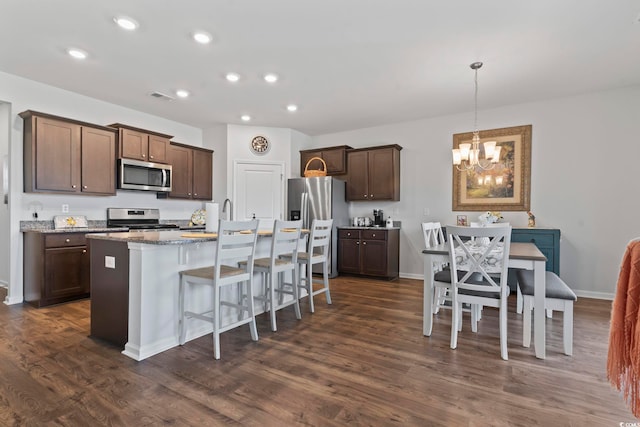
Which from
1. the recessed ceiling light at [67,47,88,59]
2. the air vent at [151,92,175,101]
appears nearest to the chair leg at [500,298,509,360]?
the recessed ceiling light at [67,47,88,59]

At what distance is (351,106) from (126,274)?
11.8 ft

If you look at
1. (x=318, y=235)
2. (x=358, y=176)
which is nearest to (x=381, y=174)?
(x=358, y=176)

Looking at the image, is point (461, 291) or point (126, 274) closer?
point (126, 274)

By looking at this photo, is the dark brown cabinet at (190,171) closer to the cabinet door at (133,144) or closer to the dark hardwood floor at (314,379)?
the cabinet door at (133,144)

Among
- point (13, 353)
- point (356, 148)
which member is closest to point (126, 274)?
point (13, 353)

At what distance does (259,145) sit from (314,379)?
4.52m

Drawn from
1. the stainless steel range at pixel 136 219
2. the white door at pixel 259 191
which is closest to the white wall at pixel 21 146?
the stainless steel range at pixel 136 219

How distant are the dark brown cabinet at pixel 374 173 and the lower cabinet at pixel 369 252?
25.2 inches

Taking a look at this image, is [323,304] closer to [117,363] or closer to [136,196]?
[117,363]

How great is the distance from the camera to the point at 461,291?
2.59 m

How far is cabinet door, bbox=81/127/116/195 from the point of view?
13.3 feet

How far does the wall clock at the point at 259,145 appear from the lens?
5760 mm

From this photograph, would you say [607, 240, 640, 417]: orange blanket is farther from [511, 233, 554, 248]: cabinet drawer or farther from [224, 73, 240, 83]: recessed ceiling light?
[224, 73, 240, 83]: recessed ceiling light

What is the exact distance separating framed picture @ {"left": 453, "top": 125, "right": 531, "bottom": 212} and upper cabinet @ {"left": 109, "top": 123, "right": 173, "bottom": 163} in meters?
4.62
